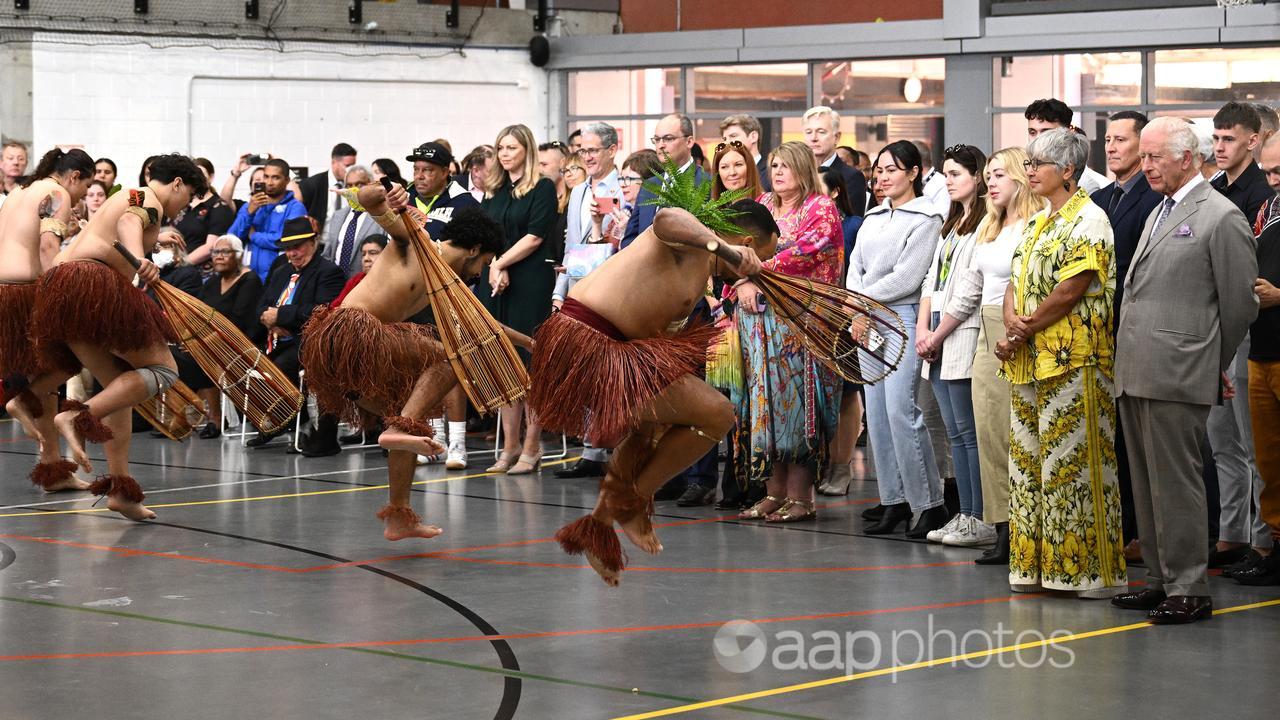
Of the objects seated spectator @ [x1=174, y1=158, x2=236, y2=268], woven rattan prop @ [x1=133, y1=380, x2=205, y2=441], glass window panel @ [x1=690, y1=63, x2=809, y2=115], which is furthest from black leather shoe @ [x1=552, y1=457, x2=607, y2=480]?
glass window panel @ [x1=690, y1=63, x2=809, y2=115]

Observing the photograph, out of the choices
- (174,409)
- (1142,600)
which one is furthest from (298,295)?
(1142,600)

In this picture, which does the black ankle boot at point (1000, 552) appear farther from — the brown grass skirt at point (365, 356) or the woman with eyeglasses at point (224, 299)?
the woman with eyeglasses at point (224, 299)

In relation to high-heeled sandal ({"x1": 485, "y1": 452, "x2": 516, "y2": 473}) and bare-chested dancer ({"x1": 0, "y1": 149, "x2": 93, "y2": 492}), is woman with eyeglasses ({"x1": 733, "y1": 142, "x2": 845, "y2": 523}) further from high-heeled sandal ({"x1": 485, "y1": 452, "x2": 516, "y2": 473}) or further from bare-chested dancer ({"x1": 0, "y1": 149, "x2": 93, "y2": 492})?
bare-chested dancer ({"x1": 0, "y1": 149, "x2": 93, "y2": 492})

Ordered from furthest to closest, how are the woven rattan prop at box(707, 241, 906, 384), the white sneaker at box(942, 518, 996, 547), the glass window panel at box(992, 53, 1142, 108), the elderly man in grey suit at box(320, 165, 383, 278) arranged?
the glass window panel at box(992, 53, 1142, 108), the elderly man in grey suit at box(320, 165, 383, 278), the white sneaker at box(942, 518, 996, 547), the woven rattan prop at box(707, 241, 906, 384)

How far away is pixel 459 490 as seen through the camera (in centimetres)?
870

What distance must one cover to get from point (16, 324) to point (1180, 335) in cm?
577

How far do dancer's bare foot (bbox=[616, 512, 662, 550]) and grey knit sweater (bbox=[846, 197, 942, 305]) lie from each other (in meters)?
2.02

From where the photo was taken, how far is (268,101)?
16.7m

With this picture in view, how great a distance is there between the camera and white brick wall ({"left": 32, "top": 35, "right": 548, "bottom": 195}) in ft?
50.6

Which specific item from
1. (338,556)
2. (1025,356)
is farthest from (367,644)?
(1025,356)

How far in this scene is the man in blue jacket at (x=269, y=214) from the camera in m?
11.5

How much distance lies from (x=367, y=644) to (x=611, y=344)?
53.7 inches

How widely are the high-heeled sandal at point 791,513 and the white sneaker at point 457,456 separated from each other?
97.0 inches

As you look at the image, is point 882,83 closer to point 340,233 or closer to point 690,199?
point 340,233
